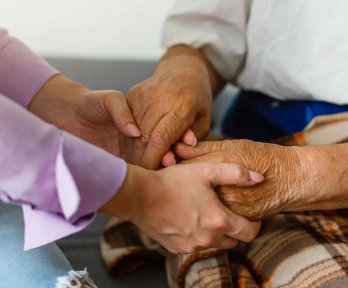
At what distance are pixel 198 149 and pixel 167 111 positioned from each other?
0.10 m

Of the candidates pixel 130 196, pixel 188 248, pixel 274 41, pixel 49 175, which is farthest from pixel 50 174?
pixel 274 41

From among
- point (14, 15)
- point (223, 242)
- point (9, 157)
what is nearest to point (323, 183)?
point (223, 242)

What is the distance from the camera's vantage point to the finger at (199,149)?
2.87ft

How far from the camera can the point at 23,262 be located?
728mm

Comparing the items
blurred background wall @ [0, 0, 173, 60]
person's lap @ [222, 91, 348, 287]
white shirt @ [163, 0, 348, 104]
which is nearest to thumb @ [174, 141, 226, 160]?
person's lap @ [222, 91, 348, 287]

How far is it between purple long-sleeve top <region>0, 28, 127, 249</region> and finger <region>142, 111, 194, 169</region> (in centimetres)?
21

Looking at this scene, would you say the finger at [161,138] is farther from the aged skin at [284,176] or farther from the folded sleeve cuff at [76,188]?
the folded sleeve cuff at [76,188]

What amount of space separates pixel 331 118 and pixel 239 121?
37 centimetres

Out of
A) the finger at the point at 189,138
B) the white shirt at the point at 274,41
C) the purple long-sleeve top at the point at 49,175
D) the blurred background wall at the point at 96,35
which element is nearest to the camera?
the purple long-sleeve top at the point at 49,175

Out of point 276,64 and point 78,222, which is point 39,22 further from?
point 78,222

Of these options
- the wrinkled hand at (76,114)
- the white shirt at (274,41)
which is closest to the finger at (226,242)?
the wrinkled hand at (76,114)

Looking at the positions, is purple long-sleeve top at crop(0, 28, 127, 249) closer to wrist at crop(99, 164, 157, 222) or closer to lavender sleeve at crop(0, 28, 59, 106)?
wrist at crop(99, 164, 157, 222)

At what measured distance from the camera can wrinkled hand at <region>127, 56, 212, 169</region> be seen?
0.88 metres

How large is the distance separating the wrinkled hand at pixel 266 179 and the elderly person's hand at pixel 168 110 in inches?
4.1
